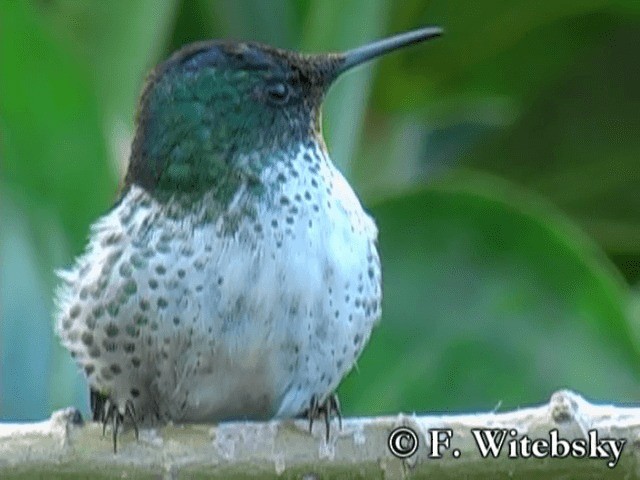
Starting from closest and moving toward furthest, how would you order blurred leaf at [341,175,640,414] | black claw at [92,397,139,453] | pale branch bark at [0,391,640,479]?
pale branch bark at [0,391,640,479], black claw at [92,397,139,453], blurred leaf at [341,175,640,414]

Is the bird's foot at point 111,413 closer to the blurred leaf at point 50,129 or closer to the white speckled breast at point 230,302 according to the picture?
the white speckled breast at point 230,302

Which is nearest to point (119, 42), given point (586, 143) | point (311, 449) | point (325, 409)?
point (586, 143)

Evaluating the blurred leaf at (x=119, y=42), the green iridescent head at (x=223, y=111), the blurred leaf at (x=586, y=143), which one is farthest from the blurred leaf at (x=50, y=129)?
the blurred leaf at (x=586, y=143)

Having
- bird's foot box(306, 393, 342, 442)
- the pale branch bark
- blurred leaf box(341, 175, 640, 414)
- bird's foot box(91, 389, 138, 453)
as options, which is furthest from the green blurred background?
the pale branch bark

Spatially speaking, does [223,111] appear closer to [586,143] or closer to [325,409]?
[325,409]

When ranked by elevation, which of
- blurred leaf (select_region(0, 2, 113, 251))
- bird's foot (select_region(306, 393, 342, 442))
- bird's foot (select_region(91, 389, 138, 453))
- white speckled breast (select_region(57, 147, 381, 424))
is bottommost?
bird's foot (select_region(91, 389, 138, 453))

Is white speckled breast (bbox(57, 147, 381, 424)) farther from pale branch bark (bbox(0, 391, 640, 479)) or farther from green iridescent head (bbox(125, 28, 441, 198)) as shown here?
pale branch bark (bbox(0, 391, 640, 479))

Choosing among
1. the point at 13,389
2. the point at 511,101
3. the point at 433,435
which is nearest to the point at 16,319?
the point at 13,389
